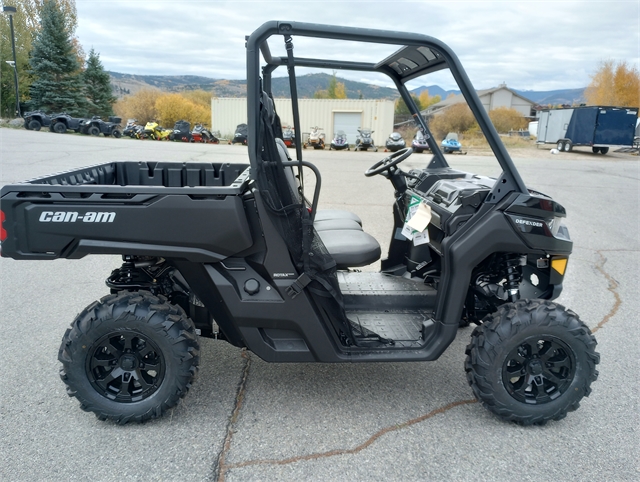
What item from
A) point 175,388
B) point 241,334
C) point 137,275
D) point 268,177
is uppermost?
point 268,177

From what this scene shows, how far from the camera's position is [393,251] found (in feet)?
13.4

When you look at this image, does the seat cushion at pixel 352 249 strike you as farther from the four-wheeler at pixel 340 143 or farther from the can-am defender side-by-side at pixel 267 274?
the four-wheeler at pixel 340 143

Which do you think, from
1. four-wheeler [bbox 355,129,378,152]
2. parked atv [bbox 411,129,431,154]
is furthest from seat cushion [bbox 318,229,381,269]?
four-wheeler [bbox 355,129,378,152]

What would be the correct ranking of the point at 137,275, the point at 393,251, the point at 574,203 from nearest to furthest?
the point at 137,275, the point at 393,251, the point at 574,203

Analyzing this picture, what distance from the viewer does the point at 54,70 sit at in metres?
35.7

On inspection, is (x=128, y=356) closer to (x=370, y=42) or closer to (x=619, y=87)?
(x=370, y=42)

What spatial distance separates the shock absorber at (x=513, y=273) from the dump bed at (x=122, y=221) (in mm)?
1565

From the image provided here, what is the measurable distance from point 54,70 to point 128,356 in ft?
129

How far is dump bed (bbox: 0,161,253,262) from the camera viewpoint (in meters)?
2.53

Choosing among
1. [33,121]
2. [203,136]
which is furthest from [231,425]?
[203,136]

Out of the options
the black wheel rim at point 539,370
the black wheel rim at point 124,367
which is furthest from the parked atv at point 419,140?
the black wheel rim at point 124,367

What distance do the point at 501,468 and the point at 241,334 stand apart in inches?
58.2

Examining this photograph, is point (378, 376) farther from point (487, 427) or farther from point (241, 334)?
point (241, 334)

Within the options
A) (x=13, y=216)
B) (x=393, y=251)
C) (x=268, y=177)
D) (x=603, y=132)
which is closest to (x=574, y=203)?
(x=393, y=251)
